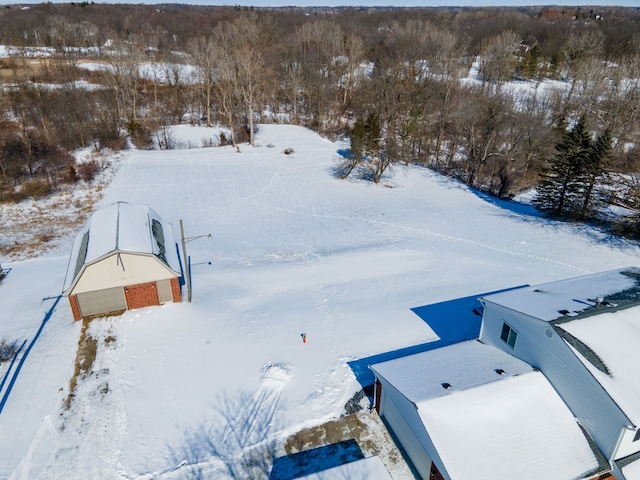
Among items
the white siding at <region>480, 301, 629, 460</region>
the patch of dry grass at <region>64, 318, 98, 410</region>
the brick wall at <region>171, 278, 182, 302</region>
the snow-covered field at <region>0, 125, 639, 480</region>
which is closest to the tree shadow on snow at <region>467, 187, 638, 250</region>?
the snow-covered field at <region>0, 125, 639, 480</region>

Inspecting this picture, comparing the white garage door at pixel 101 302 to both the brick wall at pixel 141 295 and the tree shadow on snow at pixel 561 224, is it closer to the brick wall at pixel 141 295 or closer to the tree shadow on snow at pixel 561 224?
the brick wall at pixel 141 295

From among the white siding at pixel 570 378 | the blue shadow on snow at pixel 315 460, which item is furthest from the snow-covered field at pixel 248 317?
the white siding at pixel 570 378

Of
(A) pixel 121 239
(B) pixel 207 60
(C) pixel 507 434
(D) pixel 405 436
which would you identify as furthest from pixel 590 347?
(B) pixel 207 60

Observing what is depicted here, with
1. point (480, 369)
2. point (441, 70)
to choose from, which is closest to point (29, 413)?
point (480, 369)

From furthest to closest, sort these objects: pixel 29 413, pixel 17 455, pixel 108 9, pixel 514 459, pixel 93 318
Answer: pixel 108 9 < pixel 93 318 < pixel 29 413 < pixel 17 455 < pixel 514 459

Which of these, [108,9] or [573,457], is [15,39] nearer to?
[108,9]

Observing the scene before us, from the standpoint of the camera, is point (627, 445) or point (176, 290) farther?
point (176, 290)

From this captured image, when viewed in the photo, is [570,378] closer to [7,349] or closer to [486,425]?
[486,425]
